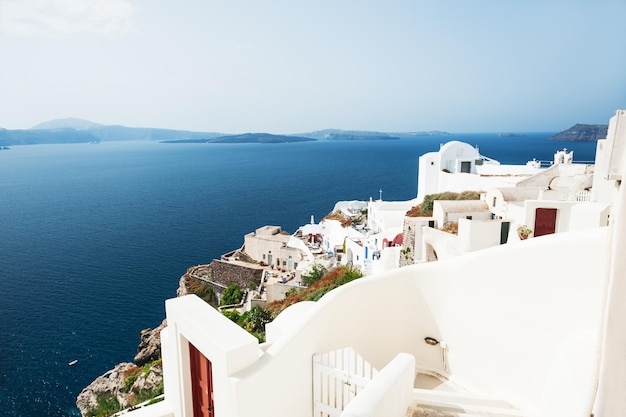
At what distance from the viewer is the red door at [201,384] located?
4488mm

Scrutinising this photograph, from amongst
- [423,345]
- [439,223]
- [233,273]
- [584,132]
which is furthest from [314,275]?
[584,132]

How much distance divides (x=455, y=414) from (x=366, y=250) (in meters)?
22.1

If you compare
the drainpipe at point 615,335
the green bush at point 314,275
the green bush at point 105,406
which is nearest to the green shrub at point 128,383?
the green bush at point 105,406

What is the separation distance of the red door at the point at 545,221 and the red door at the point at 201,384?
11317 millimetres

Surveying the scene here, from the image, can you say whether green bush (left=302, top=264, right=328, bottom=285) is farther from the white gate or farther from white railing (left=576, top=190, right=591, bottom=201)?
the white gate

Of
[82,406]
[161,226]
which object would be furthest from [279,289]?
[161,226]

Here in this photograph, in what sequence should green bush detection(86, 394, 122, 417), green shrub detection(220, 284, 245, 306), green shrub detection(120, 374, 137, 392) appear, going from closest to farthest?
green bush detection(86, 394, 122, 417), green shrub detection(120, 374, 137, 392), green shrub detection(220, 284, 245, 306)

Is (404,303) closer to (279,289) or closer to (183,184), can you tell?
(279,289)

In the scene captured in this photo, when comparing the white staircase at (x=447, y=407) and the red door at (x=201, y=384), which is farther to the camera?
the red door at (x=201, y=384)

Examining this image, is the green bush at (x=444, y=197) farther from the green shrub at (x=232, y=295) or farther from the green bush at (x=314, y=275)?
the green shrub at (x=232, y=295)

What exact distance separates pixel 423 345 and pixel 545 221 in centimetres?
863

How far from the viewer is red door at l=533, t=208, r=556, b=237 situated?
39.6 ft

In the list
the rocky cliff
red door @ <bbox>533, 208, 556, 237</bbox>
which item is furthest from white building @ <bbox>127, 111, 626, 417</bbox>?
the rocky cliff

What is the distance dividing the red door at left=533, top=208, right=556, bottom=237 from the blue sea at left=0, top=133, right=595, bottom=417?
2757 centimetres
